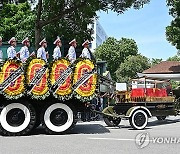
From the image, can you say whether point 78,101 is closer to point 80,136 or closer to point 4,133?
point 80,136

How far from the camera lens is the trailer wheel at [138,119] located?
42.2 feet

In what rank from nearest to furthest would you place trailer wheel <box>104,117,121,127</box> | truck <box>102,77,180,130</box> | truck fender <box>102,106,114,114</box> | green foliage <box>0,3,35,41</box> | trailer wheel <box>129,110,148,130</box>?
1. trailer wheel <box>129,110,148,130</box>
2. truck <box>102,77,180,130</box>
3. truck fender <box>102,106,114,114</box>
4. trailer wheel <box>104,117,121,127</box>
5. green foliage <box>0,3,35,41</box>

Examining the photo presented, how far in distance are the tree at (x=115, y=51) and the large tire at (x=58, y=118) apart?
46506mm

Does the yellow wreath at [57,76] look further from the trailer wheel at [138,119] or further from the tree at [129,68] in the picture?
the tree at [129,68]

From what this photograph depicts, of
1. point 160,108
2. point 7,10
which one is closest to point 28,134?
point 160,108

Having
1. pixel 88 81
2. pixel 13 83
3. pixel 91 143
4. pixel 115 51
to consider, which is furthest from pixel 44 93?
pixel 115 51

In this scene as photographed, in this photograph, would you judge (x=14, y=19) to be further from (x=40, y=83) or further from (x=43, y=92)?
(x=43, y=92)

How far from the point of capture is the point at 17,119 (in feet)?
37.6

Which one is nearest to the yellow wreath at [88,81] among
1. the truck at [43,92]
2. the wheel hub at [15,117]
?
the truck at [43,92]

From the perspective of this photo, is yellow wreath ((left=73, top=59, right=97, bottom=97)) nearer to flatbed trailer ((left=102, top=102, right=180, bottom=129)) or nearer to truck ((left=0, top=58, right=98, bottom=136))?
truck ((left=0, top=58, right=98, bottom=136))

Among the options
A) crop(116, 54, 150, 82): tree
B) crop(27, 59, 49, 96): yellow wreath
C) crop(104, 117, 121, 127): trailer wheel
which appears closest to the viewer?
crop(27, 59, 49, 96): yellow wreath

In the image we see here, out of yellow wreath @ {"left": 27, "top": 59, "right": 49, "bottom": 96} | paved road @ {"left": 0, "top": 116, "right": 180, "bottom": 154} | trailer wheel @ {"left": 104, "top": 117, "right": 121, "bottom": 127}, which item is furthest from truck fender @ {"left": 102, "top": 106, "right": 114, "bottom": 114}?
yellow wreath @ {"left": 27, "top": 59, "right": 49, "bottom": 96}

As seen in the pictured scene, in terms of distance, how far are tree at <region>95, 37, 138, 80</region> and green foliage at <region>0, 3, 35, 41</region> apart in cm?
3167

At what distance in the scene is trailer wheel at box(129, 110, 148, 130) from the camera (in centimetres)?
1286
